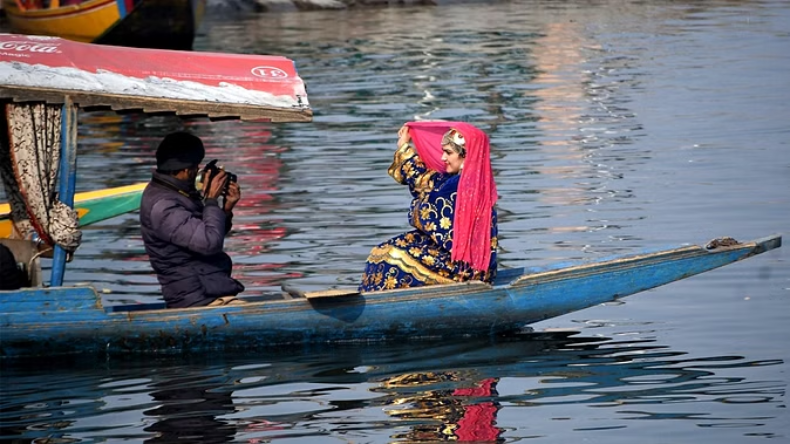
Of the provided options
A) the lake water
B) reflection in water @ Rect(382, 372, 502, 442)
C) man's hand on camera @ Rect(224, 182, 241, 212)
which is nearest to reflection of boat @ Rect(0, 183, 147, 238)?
the lake water

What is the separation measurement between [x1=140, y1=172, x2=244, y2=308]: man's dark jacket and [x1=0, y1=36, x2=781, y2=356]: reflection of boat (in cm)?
14

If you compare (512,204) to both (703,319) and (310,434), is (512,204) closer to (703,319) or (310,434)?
(703,319)

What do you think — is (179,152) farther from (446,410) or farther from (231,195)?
(446,410)

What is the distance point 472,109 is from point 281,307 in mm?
11051

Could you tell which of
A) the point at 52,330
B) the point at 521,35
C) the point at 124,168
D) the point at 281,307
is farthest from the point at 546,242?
the point at 521,35

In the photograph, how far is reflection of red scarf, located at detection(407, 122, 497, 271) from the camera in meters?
7.96

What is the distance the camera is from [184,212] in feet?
25.5

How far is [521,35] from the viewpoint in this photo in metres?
28.9

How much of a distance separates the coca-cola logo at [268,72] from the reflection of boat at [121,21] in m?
19.9

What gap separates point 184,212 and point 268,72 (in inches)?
37.6

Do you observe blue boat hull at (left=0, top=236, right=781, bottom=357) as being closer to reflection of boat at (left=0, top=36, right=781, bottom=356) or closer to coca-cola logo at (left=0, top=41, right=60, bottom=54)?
reflection of boat at (left=0, top=36, right=781, bottom=356)

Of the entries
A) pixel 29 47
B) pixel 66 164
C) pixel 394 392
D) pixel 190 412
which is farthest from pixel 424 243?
pixel 29 47

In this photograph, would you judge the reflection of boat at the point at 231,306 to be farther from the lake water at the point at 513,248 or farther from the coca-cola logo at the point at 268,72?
the lake water at the point at 513,248

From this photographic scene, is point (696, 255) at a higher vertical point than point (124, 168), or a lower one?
higher
